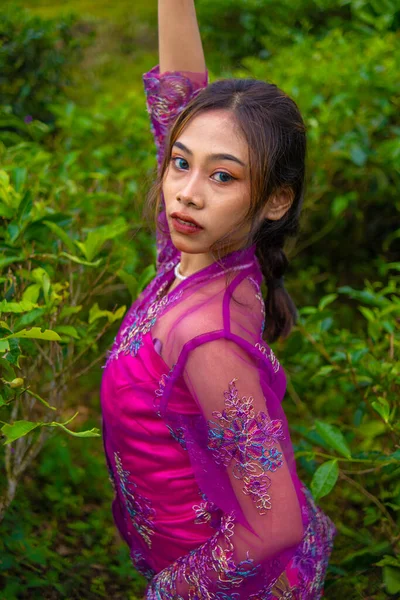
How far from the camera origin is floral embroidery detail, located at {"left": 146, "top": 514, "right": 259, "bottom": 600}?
1.34 m

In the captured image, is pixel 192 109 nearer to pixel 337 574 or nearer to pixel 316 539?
pixel 316 539

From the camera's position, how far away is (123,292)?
120 inches

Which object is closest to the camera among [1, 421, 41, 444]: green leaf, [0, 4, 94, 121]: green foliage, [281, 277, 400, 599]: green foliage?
[1, 421, 41, 444]: green leaf

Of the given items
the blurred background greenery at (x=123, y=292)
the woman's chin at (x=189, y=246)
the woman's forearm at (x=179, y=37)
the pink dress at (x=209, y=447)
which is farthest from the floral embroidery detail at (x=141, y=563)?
the woman's forearm at (x=179, y=37)

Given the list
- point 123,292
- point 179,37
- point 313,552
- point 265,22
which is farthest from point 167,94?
point 265,22

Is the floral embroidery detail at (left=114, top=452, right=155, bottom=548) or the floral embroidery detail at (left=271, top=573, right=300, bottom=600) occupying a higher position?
the floral embroidery detail at (left=114, top=452, right=155, bottom=548)

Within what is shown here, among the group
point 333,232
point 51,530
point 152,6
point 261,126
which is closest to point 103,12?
A: point 152,6

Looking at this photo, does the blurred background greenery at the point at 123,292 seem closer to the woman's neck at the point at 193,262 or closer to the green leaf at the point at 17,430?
the green leaf at the point at 17,430

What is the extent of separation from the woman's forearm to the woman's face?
1.24 feet

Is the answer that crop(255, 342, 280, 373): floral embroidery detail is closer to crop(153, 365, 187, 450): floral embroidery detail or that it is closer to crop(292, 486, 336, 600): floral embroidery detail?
crop(153, 365, 187, 450): floral embroidery detail

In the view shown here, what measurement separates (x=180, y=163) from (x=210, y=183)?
0.09 meters

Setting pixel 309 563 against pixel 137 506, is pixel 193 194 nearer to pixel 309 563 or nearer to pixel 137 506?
pixel 137 506

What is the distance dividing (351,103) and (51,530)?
214 cm

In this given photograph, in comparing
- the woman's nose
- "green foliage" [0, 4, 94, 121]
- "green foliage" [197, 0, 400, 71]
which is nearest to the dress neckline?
the woman's nose
